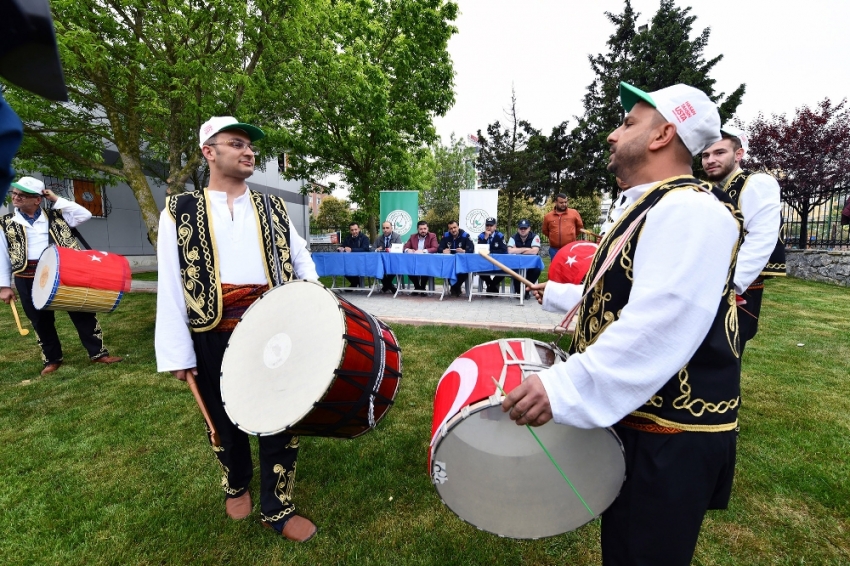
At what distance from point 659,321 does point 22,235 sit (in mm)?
6433

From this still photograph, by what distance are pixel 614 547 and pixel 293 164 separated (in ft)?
53.7

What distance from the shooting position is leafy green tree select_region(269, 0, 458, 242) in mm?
12078

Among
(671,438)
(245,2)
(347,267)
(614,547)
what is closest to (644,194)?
(671,438)

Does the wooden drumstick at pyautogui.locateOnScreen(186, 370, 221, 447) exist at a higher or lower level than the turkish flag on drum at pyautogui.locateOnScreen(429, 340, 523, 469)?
lower

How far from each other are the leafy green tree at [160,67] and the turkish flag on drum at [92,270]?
422 cm

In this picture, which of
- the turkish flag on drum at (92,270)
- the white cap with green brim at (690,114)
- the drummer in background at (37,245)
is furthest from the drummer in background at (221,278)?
the drummer in background at (37,245)

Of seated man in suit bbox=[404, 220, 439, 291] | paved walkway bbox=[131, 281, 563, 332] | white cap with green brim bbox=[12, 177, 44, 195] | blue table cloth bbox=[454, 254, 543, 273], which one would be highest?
white cap with green brim bbox=[12, 177, 44, 195]

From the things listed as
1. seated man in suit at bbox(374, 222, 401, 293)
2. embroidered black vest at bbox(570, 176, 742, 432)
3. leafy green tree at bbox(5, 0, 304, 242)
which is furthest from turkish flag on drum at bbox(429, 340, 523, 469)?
seated man in suit at bbox(374, 222, 401, 293)

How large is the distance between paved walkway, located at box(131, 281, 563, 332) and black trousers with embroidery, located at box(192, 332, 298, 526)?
455cm

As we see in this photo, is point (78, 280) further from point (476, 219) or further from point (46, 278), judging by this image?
point (476, 219)

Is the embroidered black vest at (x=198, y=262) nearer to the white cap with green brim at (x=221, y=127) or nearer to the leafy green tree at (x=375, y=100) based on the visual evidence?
the white cap with green brim at (x=221, y=127)

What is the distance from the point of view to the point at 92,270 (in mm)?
4758

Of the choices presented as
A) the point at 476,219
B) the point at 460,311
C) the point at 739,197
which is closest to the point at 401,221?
the point at 476,219

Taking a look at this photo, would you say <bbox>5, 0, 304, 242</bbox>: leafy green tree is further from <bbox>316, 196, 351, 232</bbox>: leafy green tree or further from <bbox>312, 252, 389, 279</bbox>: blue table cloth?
<bbox>316, 196, 351, 232</bbox>: leafy green tree
